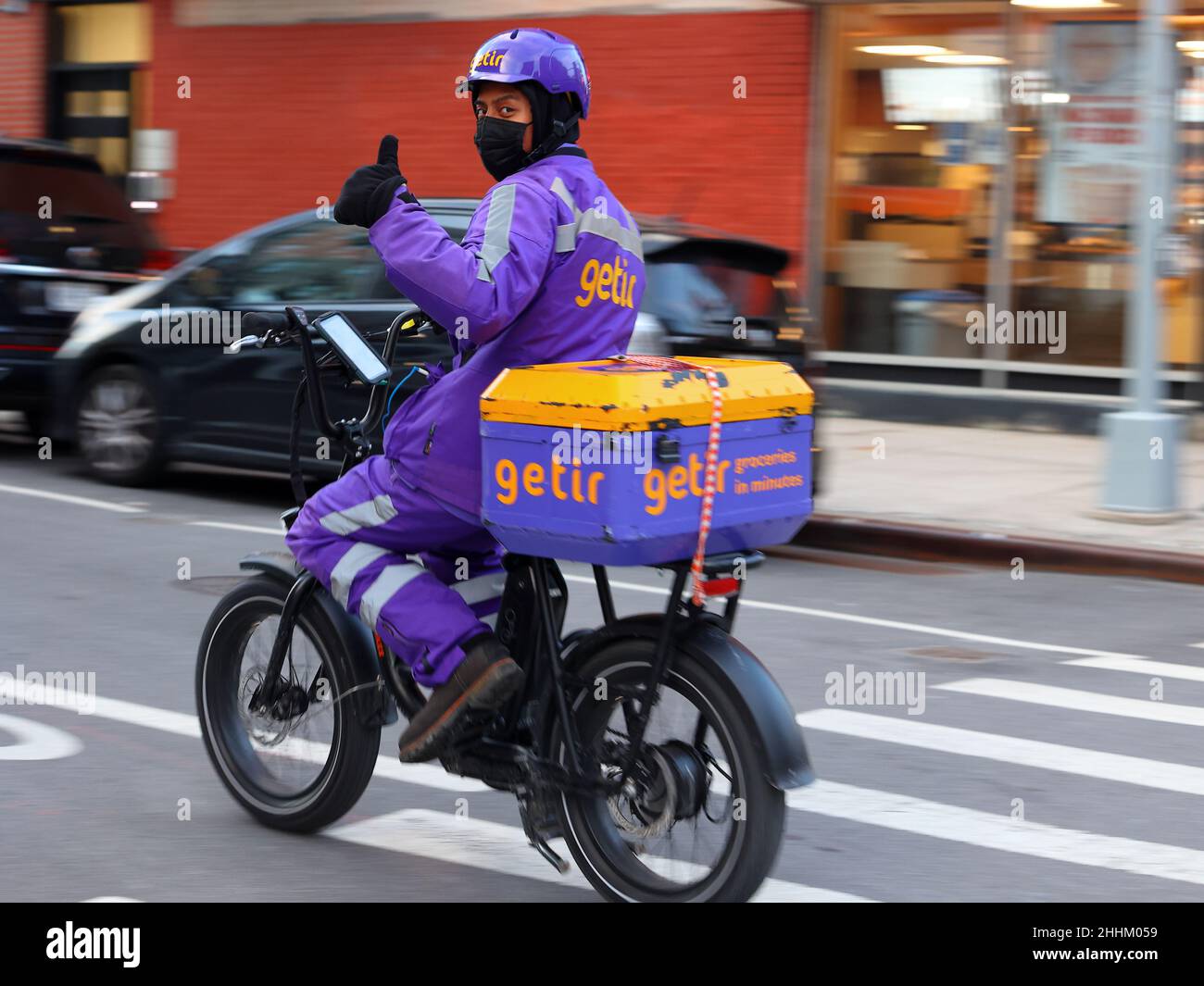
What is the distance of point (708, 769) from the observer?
4270mm

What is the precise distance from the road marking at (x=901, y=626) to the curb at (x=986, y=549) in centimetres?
188

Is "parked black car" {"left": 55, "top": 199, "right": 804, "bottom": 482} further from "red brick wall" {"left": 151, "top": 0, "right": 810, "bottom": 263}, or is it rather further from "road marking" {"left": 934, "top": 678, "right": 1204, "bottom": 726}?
"red brick wall" {"left": 151, "top": 0, "right": 810, "bottom": 263}

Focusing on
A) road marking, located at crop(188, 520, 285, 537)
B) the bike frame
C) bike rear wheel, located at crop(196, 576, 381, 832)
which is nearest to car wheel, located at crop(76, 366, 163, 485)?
road marking, located at crop(188, 520, 285, 537)

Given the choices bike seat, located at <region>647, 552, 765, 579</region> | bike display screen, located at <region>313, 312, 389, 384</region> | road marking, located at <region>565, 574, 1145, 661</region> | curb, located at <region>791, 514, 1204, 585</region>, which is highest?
bike display screen, located at <region>313, 312, 389, 384</region>

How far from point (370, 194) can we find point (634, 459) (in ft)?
2.73

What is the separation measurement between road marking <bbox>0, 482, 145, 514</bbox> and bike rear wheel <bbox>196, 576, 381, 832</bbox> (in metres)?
5.59

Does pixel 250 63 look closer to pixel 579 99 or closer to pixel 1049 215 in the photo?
pixel 1049 215

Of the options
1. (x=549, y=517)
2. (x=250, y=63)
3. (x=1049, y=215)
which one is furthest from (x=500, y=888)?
(x=250, y=63)

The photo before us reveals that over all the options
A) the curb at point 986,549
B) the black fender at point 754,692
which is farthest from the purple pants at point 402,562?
the curb at point 986,549

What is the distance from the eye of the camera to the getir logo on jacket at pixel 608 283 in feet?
14.3

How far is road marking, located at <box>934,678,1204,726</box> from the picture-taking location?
6723 mm

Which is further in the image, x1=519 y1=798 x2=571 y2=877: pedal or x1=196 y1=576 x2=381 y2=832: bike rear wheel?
x1=196 y1=576 x2=381 y2=832: bike rear wheel

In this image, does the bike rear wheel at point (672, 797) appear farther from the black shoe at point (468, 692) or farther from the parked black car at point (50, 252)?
the parked black car at point (50, 252)

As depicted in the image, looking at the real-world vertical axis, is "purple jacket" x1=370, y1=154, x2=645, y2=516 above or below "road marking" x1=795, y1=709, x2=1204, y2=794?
above
